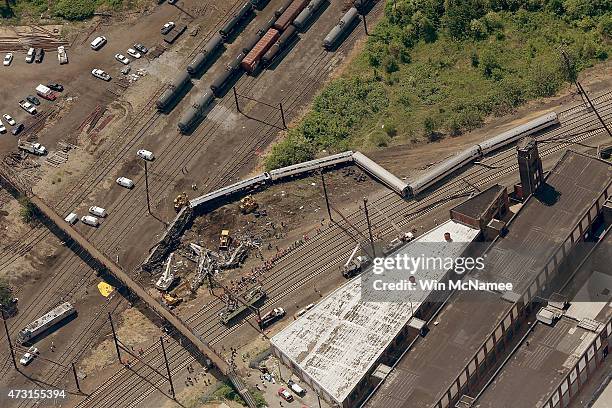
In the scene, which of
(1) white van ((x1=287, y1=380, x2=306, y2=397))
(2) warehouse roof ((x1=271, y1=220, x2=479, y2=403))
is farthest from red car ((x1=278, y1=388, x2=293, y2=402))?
(2) warehouse roof ((x1=271, y1=220, x2=479, y2=403))

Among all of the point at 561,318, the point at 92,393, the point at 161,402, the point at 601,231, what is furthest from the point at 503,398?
the point at 92,393

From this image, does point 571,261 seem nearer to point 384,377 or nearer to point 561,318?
point 561,318

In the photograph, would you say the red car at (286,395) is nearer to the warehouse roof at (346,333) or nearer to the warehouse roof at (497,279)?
the warehouse roof at (346,333)

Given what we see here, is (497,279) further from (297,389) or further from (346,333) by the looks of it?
(297,389)

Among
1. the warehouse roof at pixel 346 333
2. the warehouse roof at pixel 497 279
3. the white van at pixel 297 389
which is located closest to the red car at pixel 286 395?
the white van at pixel 297 389

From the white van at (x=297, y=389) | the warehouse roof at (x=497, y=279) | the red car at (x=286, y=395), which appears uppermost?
the warehouse roof at (x=497, y=279)

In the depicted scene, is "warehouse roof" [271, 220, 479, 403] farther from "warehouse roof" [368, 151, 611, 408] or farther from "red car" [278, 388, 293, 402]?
"warehouse roof" [368, 151, 611, 408]
